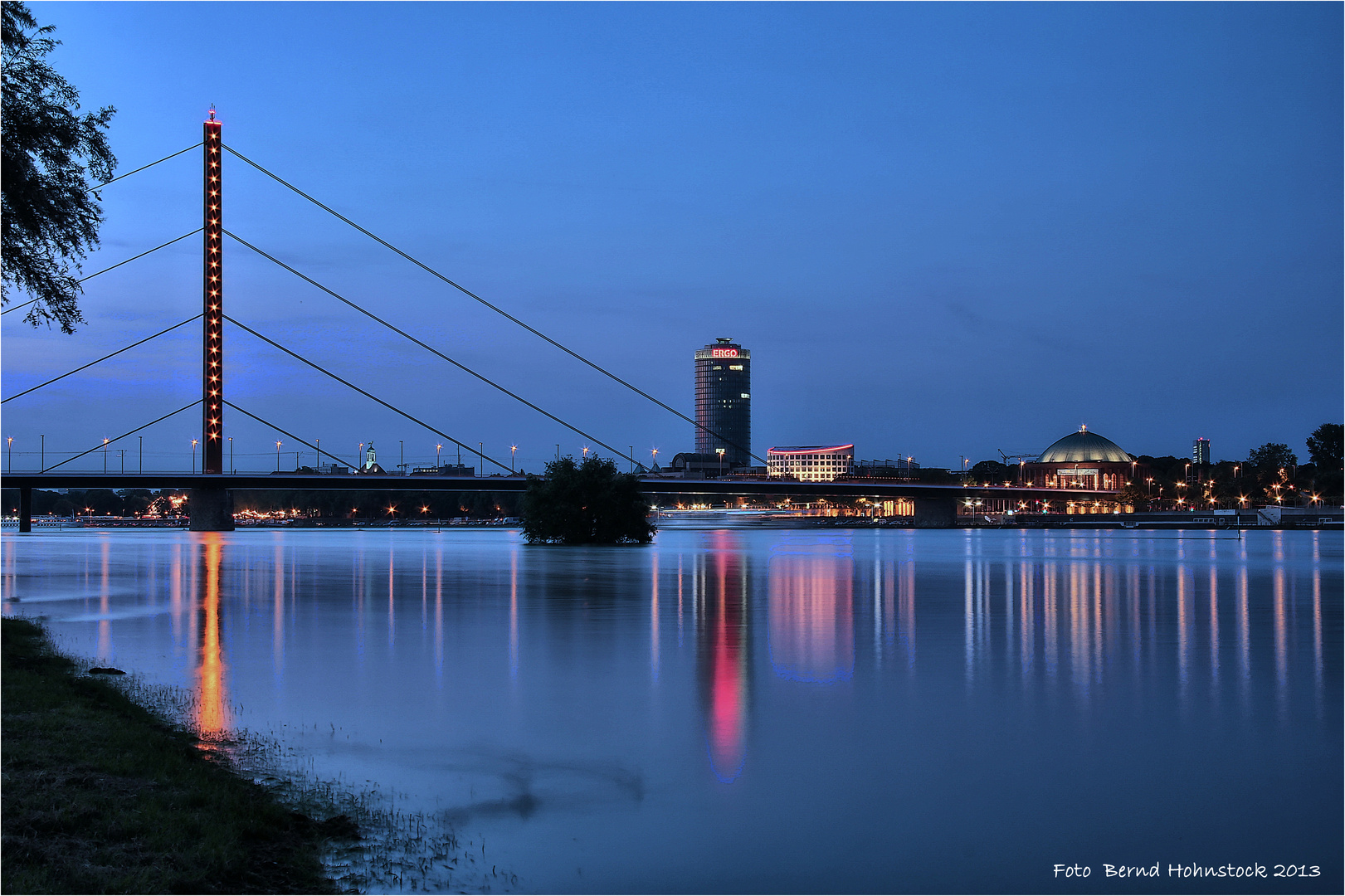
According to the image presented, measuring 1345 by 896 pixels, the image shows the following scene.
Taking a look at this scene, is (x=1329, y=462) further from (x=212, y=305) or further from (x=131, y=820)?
(x=131, y=820)

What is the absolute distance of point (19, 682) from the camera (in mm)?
11797

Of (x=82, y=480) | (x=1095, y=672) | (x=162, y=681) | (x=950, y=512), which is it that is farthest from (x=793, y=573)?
(x=950, y=512)

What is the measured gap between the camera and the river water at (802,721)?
799cm

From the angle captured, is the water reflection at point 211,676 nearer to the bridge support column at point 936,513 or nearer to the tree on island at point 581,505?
the tree on island at point 581,505

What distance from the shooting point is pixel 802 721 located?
1227 centimetres

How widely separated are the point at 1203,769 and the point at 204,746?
9118 millimetres

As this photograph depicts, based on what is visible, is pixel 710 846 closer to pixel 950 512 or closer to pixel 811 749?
pixel 811 749

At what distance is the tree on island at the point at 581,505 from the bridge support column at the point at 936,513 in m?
75.1

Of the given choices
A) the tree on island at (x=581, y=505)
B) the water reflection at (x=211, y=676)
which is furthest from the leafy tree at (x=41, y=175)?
the tree on island at (x=581, y=505)

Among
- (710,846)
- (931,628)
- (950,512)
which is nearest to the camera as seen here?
(710,846)

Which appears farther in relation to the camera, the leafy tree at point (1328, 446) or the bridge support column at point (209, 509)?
the leafy tree at point (1328, 446)

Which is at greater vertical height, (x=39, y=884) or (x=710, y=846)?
(x=39, y=884)

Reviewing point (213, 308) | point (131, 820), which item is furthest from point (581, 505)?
point (131, 820)

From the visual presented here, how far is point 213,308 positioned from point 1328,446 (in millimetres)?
145241
